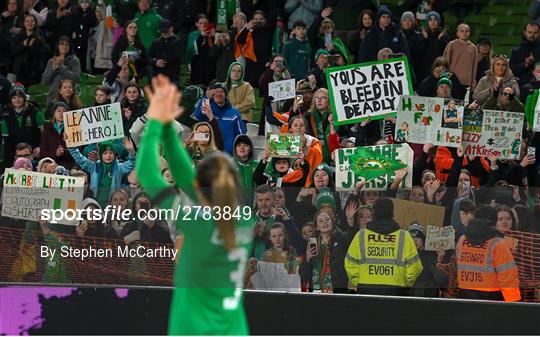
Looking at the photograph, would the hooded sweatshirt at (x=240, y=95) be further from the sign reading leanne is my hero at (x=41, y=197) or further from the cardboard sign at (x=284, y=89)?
the sign reading leanne is my hero at (x=41, y=197)

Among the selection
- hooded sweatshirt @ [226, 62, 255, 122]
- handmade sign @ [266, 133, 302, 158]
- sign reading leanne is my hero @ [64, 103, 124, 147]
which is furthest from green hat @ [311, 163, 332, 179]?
hooded sweatshirt @ [226, 62, 255, 122]

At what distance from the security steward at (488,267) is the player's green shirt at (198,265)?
16.8ft

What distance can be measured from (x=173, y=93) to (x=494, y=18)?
587 inches

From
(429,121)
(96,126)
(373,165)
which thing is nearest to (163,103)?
(373,165)

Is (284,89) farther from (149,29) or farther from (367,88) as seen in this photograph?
(149,29)

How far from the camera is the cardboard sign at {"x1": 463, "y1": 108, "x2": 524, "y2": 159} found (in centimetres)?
1403

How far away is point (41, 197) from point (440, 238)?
3328 millimetres

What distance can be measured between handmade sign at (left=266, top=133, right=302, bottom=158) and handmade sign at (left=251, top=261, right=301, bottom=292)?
2.21 metres

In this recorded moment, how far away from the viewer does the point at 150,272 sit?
1186 cm

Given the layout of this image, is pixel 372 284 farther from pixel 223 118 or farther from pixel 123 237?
pixel 223 118

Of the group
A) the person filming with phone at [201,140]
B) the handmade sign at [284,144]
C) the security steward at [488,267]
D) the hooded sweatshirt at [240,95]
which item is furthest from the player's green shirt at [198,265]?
the hooded sweatshirt at [240,95]

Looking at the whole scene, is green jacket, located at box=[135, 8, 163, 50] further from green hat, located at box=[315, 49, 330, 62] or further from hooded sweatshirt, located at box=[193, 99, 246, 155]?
hooded sweatshirt, located at box=[193, 99, 246, 155]

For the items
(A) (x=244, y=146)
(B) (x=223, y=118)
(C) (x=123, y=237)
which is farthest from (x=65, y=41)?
(C) (x=123, y=237)

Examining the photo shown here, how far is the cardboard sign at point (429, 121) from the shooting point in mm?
14172
